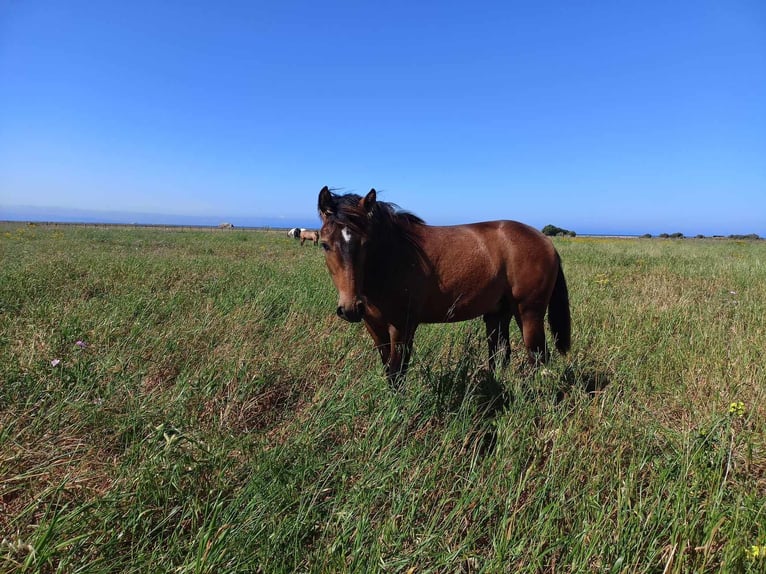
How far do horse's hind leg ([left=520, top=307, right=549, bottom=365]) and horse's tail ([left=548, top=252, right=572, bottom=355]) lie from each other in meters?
0.35

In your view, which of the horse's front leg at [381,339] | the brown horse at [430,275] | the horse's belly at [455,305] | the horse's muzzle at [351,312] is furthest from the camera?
the horse's belly at [455,305]

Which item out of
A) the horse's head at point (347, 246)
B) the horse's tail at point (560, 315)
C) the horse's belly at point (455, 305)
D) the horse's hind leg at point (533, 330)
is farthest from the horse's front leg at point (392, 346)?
the horse's tail at point (560, 315)

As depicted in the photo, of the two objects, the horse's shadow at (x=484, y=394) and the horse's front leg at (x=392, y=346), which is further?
the horse's front leg at (x=392, y=346)

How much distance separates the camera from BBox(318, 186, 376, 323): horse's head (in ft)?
8.93

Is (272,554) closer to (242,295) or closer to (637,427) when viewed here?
(637,427)

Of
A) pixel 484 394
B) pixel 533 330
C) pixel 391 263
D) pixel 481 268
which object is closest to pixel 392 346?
pixel 391 263

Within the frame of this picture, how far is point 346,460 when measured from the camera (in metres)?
1.92

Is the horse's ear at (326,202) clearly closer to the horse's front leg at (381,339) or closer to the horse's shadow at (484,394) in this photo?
the horse's front leg at (381,339)

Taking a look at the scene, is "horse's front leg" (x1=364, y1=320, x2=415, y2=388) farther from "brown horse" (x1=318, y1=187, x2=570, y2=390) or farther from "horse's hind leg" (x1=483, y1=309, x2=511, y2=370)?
"horse's hind leg" (x1=483, y1=309, x2=511, y2=370)

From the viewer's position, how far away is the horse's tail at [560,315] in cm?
407

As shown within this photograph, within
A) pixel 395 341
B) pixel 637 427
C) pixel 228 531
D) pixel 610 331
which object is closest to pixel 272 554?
pixel 228 531

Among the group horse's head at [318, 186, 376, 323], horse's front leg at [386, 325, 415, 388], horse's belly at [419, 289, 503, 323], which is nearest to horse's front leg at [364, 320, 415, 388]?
horse's front leg at [386, 325, 415, 388]

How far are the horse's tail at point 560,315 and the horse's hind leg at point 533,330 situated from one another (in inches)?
13.7

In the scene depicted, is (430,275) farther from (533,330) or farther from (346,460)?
(346,460)
